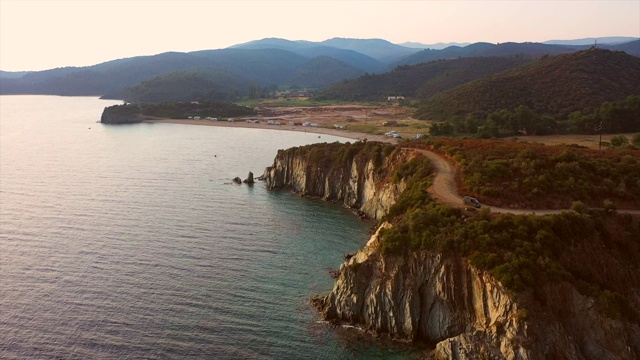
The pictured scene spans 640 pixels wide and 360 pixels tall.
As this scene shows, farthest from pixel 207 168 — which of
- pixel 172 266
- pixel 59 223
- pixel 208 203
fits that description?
pixel 172 266

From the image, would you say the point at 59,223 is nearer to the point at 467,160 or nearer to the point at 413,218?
the point at 413,218

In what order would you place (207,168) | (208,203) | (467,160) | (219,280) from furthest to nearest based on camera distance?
(207,168)
(208,203)
(467,160)
(219,280)

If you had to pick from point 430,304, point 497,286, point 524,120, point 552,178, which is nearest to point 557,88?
point 524,120

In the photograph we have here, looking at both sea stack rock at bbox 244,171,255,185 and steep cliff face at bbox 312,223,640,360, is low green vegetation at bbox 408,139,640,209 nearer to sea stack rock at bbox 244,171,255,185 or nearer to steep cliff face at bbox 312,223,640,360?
steep cliff face at bbox 312,223,640,360

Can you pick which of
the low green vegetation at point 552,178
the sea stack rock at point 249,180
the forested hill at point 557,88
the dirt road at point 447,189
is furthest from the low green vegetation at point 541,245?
the forested hill at point 557,88

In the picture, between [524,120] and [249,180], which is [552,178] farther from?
[524,120]

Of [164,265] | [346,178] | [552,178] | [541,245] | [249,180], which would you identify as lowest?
[249,180]
